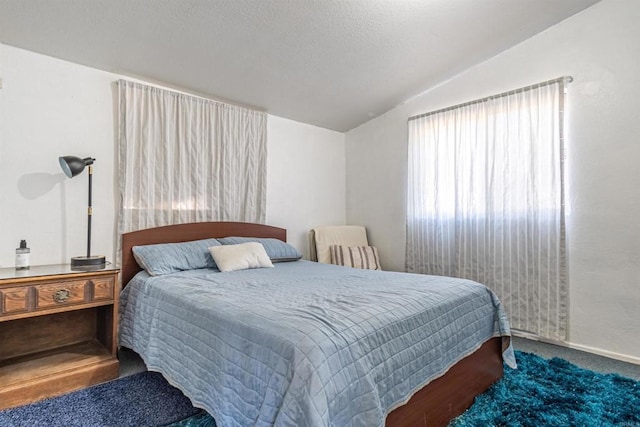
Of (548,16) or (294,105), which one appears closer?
(548,16)

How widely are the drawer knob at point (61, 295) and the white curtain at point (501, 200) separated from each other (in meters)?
3.06

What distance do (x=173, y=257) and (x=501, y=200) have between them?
2833 mm

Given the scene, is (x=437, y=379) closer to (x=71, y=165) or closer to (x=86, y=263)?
(x=86, y=263)

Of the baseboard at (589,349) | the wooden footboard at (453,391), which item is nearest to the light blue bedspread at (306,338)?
the wooden footboard at (453,391)

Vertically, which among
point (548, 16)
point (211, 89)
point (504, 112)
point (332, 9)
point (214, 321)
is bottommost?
point (214, 321)

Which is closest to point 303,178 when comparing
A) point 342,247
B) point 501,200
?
point 342,247

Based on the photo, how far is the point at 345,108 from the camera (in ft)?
12.6

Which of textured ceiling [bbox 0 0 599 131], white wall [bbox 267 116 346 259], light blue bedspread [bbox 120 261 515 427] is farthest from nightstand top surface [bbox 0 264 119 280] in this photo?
white wall [bbox 267 116 346 259]

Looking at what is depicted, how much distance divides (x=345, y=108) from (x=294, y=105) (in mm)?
608

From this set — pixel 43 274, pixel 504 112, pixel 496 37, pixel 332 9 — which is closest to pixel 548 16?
pixel 496 37

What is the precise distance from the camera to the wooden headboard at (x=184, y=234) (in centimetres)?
265

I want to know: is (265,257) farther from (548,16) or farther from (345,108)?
(548,16)

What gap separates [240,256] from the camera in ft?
→ 8.96

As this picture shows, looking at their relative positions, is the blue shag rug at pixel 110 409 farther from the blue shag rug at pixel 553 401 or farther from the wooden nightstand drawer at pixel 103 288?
the wooden nightstand drawer at pixel 103 288
